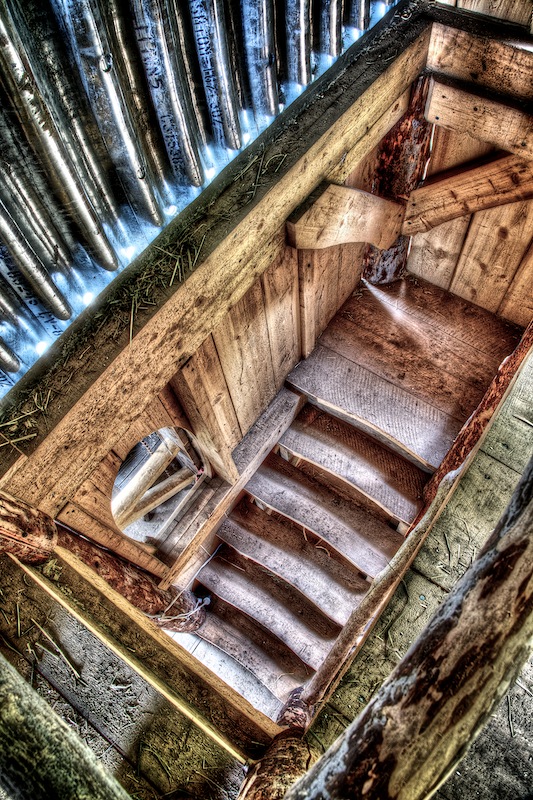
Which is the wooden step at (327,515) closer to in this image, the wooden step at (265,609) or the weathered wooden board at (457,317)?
the wooden step at (265,609)

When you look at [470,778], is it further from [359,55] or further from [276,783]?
[359,55]

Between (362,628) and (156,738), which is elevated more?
(362,628)

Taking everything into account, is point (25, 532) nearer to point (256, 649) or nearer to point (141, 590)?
point (141, 590)

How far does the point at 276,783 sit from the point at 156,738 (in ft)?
1.77

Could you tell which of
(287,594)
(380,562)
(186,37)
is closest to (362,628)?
(380,562)

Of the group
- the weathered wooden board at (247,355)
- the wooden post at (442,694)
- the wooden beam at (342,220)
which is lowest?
the wooden post at (442,694)

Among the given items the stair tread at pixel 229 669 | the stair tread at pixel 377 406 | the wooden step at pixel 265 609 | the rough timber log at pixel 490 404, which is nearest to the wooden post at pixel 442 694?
the rough timber log at pixel 490 404

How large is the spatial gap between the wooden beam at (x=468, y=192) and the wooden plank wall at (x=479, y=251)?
6.7 inches

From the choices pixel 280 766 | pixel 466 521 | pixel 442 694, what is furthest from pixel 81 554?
pixel 466 521

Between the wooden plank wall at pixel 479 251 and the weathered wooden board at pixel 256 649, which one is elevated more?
the wooden plank wall at pixel 479 251

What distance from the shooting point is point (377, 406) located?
12.5 ft

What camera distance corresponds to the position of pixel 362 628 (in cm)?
259

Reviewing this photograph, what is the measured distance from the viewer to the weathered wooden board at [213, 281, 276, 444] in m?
2.78

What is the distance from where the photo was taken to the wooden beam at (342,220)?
257cm
